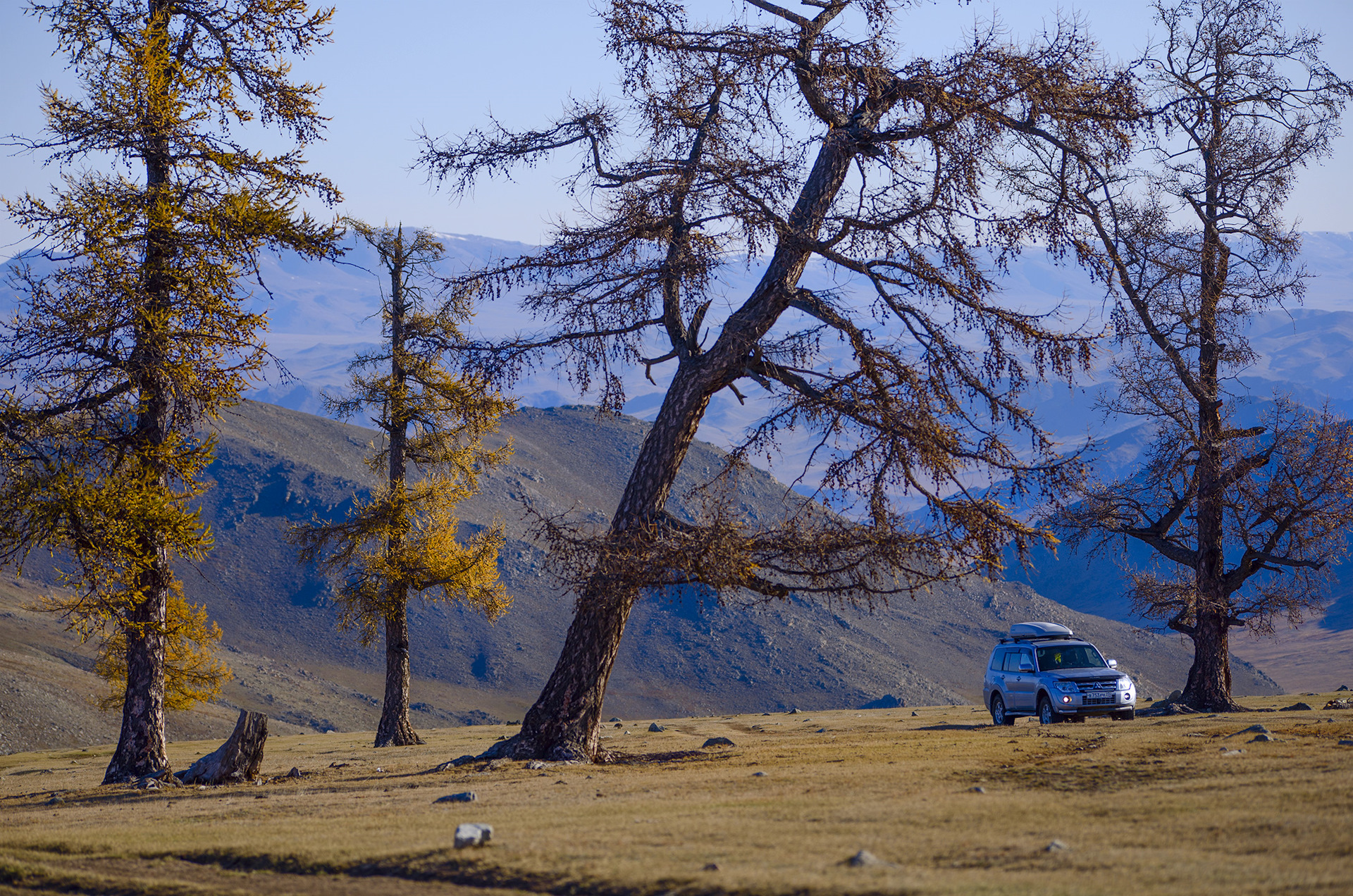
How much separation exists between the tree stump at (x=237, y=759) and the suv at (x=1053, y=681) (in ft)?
47.3

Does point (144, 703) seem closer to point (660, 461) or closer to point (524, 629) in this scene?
point (660, 461)

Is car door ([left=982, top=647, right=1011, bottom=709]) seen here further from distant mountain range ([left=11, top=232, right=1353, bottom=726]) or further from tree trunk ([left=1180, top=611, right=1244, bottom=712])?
distant mountain range ([left=11, top=232, right=1353, bottom=726])

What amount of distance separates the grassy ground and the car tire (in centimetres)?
836

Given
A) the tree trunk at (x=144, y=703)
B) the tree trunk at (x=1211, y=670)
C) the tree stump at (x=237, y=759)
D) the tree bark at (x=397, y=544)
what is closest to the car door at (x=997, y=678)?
the tree trunk at (x=1211, y=670)

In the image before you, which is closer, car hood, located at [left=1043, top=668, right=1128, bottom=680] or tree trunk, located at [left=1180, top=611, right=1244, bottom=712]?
car hood, located at [left=1043, top=668, right=1128, bottom=680]

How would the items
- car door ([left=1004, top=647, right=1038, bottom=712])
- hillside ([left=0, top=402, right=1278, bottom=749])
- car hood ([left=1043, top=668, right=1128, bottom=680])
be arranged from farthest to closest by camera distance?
hillside ([left=0, top=402, right=1278, bottom=749]) → car door ([left=1004, top=647, right=1038, bottom=712]) → car hood ([left=1043, top=668, right=1128, bottom=680])

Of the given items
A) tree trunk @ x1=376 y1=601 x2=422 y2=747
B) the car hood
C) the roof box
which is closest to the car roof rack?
the roof box

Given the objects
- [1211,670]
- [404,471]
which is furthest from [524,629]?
[1211,670]

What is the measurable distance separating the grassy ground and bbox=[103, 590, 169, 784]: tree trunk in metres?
1.17

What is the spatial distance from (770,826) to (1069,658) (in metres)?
15.8

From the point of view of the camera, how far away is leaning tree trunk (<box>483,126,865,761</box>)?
13078 millimetres

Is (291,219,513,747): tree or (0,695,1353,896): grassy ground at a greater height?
(291,219,513,747): tree

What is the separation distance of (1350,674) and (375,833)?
12514cm

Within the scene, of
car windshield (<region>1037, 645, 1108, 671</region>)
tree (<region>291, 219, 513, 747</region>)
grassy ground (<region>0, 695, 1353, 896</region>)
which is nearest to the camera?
grassy ground (<region>0, 695, 1353, 896</region>)
